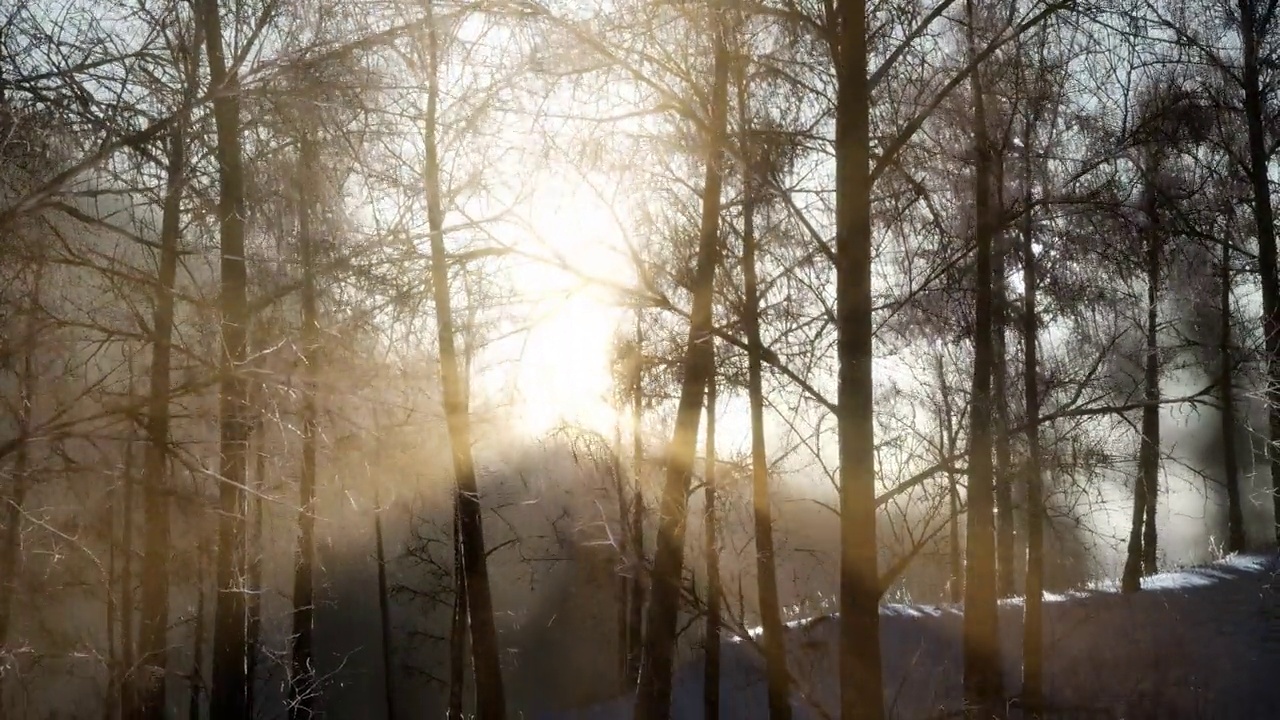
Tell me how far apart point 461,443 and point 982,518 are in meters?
5.27

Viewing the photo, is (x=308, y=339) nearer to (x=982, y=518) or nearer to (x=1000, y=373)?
(x=982, y=518)

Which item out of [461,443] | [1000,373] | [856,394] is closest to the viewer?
[856,394]

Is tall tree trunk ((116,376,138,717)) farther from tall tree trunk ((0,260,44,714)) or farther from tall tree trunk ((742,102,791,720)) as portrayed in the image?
tall tree trunk ((742,102,791,720))

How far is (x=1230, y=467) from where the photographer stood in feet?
71.0

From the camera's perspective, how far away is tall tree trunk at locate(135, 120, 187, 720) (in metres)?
5.17

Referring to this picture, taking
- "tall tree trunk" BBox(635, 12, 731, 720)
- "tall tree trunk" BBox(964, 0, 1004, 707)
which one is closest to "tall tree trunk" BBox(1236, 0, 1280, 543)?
"tall tree trunk" BBox(964, 0, 1004, 707)

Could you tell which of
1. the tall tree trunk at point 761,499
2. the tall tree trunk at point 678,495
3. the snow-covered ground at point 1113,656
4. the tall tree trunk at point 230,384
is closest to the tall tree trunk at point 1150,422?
the snow-covered ground at point 1113,656

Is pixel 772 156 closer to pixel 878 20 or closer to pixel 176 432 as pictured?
pixel 878 20

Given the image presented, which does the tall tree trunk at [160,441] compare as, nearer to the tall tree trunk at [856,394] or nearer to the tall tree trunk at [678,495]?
the tall tree trunk at [678,495]

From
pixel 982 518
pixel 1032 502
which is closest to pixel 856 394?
pixel 982 518

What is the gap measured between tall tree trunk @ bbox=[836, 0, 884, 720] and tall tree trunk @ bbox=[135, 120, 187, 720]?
3.06 metres

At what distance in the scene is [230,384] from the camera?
515 cm

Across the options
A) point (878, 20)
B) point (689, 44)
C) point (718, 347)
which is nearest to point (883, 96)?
point (878, 20)

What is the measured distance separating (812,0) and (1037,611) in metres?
9.57
